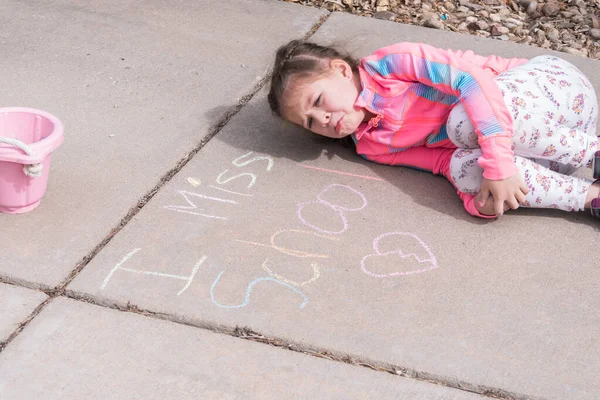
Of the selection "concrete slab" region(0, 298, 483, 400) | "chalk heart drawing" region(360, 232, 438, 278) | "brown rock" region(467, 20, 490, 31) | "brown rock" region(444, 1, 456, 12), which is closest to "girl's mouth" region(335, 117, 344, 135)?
"chalk heart drawing" region(360, 232, 438, 278)

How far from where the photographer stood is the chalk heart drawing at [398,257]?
100 inches

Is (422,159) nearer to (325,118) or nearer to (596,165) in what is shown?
(325,118)

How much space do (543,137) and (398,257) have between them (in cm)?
74

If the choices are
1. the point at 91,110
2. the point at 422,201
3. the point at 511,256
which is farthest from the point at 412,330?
the point at 91,110

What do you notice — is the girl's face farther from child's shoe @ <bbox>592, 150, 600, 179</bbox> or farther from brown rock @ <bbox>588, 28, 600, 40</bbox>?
brown rock @ <bbox>588, 28, 600, 40</bbox>

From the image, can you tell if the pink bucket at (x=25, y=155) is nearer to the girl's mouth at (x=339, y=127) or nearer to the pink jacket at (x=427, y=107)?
the girl's mouth at (x=339, y=127)

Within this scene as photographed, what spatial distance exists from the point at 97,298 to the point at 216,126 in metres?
1.14

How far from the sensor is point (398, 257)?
261cm

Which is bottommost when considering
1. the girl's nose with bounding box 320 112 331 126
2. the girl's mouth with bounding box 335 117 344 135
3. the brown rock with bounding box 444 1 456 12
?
the brown rock with bounding box 444 1 456 12

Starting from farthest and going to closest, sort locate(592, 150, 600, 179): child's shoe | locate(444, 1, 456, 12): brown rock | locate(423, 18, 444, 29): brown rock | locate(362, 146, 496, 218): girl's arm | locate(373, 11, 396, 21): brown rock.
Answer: locate(444, 1, 456, 12): brown rock
locate(373, 11, 396, 21): brown rock
locate(423, 18, 444, 29): brown rock
locate(362, 146, 496, 218): girl's arm
locate(592, 150, 600, 179): child's shoe

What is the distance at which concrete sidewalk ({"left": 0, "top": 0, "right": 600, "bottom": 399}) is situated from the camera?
2.15m

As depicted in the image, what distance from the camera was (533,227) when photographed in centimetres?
280

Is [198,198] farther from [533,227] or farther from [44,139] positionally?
[533,227]

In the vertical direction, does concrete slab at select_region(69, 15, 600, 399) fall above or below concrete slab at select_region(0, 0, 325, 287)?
above
